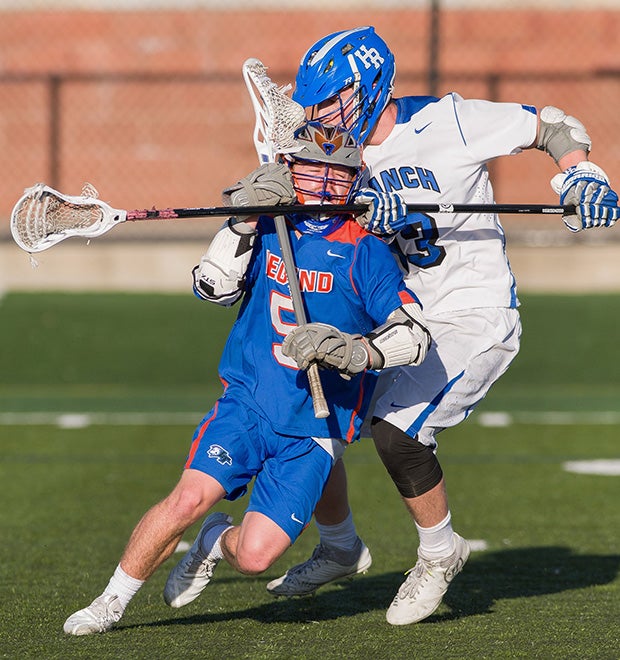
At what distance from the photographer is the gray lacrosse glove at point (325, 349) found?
4023 millimetres

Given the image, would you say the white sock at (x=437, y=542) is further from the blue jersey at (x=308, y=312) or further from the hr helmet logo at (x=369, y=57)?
the hr helmet logo at (x=369, y=57)

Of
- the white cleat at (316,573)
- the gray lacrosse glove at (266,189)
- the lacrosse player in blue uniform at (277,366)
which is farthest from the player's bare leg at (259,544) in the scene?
the gray lacrosse glove at (266,189)

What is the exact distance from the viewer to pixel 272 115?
14.6ft

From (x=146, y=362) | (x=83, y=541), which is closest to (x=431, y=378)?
(x=83, y=541)

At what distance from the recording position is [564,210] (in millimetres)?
4730

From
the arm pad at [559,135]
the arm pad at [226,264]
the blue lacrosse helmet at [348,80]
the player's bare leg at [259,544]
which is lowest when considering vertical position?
the player's bare leg at [259,544]

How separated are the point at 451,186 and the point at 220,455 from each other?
1341 mm

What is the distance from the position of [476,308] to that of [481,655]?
1.27 m

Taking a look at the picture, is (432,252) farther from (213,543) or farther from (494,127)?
(213,543)

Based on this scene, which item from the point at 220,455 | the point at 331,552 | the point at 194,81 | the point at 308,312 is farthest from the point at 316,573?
the point at 194,81

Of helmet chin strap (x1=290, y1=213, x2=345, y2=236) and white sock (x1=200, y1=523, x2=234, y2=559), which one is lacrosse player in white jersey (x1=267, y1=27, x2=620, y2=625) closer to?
helmet chin strap (x1=290, y1=213, x2=345, y2=236)

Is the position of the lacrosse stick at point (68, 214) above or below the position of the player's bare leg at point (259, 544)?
above

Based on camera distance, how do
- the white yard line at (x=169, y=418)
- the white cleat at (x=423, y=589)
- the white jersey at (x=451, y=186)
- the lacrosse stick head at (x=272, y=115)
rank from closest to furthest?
the lacrosse stick head at (x=272, y=115) → the white cleat at (x=423, y=589) → the white jersey at (x=451, y=186) → the white yard line at (x=169, y=418)

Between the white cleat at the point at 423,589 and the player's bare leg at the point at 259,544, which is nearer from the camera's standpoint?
the player's bare leg at the point at 259,544
